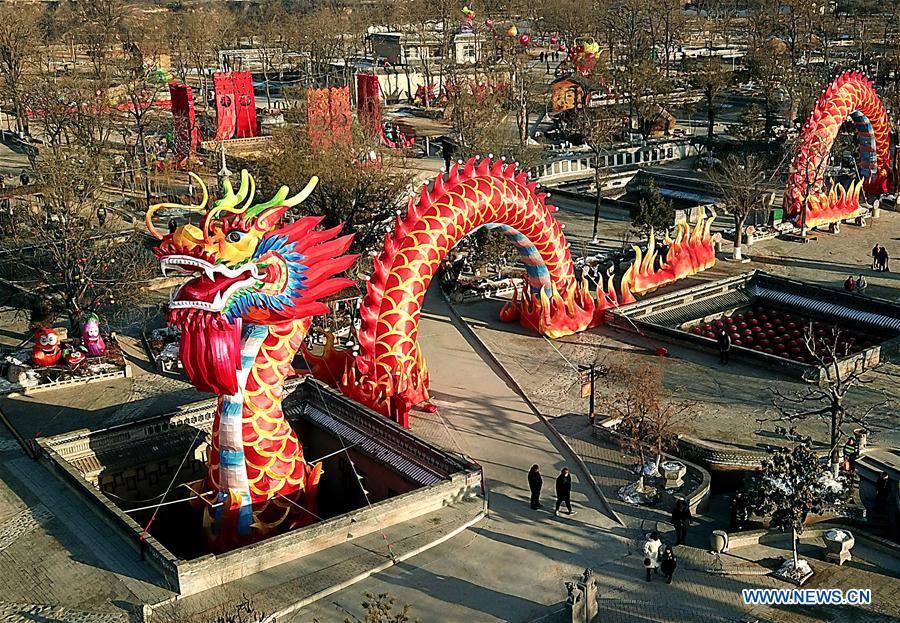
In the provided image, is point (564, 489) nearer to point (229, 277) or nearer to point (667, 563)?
point (667, 563)

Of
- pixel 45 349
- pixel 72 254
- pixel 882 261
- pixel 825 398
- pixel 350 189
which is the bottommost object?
pixel 825 398

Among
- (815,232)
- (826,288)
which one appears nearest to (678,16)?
(815,232)

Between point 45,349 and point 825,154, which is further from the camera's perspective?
point 825,154

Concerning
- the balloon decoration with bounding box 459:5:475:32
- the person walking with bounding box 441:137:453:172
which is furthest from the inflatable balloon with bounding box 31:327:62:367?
the balloon decoration with bounding box 459:5:475:32

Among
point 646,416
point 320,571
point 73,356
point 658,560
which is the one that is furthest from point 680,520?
point 73,356

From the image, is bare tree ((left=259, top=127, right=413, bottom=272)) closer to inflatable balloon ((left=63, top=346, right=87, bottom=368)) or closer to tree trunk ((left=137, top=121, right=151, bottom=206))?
inflatable balloon ((left=63, top=346, right=87, bottom=368))

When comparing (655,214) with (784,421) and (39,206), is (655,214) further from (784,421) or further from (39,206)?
(39,206)
